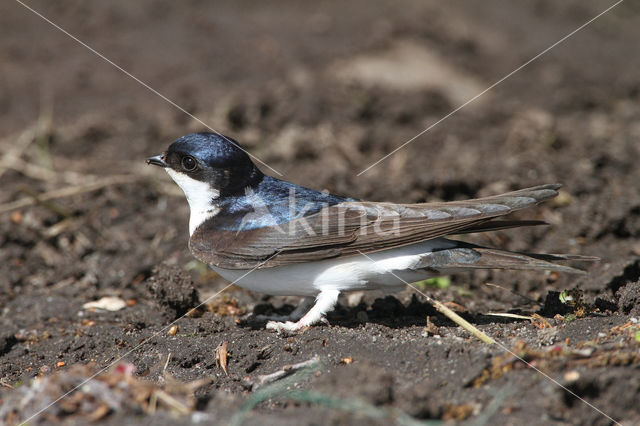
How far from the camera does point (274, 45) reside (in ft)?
34.7

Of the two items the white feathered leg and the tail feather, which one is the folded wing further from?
the white feathered leg

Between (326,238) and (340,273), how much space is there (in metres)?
0.25

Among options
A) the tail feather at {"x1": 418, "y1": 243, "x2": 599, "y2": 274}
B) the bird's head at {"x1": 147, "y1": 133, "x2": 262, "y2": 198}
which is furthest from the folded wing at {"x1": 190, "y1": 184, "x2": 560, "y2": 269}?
the bird's head at {"x1": 147, "y1": 133, "x2": 262, "y2": 198}

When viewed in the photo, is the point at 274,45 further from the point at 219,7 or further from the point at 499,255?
the point at 499,255

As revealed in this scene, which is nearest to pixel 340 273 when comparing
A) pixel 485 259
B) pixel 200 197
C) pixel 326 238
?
pixel 326 238

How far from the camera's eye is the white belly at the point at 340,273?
4492 mm

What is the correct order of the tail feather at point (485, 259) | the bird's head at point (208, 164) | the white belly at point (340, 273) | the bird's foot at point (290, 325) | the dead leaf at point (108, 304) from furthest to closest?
the dead leaf at point (108, 304)
the bird's head at point (208, 164)
the white belly at point (340, 273)
the bird's foot at point (290, 325)
the tail feather at point (485, 259)

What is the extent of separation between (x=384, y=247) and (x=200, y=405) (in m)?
1.71

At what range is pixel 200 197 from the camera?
4910mm

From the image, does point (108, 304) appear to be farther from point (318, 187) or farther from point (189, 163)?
point (318, 187)

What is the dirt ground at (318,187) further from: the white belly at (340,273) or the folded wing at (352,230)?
the folded wing at (352,230)

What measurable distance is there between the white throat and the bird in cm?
2

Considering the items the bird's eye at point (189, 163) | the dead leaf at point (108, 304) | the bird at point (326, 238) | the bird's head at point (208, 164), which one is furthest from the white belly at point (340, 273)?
the dead leaf at point (108, 304)

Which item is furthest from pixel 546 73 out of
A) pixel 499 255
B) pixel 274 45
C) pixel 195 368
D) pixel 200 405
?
pixel 200 405
